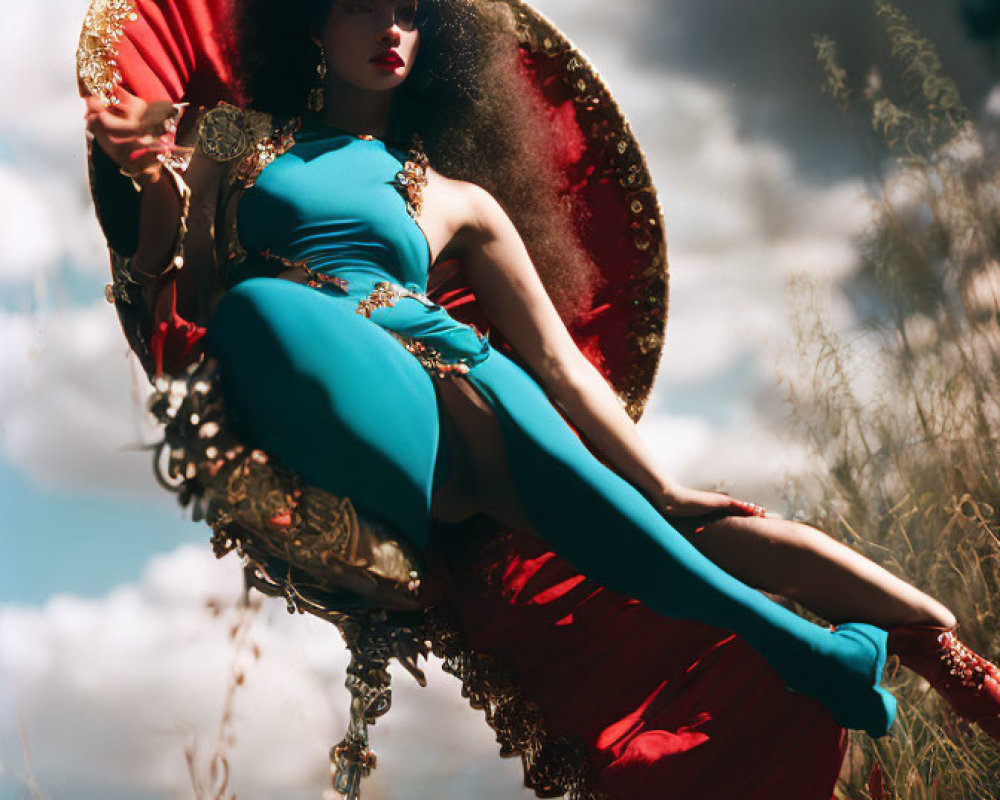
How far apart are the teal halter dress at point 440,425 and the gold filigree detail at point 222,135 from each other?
0.07 meters

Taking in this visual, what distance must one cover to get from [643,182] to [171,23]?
2.71 feet

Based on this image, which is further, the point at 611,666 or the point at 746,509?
the point at 611,666

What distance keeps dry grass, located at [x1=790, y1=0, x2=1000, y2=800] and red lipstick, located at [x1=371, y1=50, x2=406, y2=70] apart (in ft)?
4.78

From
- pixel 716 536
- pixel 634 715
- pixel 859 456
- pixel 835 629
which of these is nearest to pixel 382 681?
pixel 634 715

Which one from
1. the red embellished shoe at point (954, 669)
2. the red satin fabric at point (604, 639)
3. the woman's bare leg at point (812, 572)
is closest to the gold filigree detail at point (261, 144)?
the red satin fabric at point (604, 639)

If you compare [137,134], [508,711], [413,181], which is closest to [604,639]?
[508,711]

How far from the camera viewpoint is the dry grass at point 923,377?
238 centimetres

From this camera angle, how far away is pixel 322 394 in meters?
1.37

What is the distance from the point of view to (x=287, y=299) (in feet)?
4.61

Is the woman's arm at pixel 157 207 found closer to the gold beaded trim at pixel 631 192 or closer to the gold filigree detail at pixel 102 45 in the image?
the gold filigree detail at pixel 102 45

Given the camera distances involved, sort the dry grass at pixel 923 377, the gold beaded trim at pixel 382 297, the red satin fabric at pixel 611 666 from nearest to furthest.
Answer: the gold beaded trim at pixel 382 297 → the red satin fabric at pixel 611 666 → the dry grass at pixel 923 377

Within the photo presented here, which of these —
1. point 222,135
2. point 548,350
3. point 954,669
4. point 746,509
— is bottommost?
point 954,669

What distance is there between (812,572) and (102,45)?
1.32 metres

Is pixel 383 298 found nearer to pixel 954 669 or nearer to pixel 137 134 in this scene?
pixel 137 134
